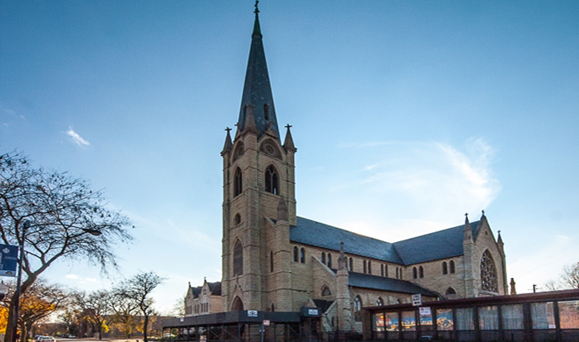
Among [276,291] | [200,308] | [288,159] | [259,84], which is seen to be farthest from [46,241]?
[200,308]

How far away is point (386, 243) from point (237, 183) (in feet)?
78.9

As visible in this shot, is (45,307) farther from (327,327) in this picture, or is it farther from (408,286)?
(408,286)

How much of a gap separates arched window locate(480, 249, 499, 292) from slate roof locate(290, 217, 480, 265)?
3.67 meters

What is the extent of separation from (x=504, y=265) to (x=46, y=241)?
53257mm

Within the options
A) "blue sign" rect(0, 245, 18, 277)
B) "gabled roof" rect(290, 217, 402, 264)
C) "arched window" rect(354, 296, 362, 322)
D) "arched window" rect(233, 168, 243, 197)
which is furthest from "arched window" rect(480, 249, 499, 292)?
"blue sign" rect(0, 245, 18, 277)

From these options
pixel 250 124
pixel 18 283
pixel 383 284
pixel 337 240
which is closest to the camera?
pixel 18 283

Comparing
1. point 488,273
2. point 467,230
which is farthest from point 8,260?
point 488,273

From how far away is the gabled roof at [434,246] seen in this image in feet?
176

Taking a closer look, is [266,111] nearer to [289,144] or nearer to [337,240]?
[289,144]

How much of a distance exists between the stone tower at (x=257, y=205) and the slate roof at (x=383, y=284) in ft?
25.3

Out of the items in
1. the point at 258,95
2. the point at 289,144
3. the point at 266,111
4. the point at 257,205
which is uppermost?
the point at 258,95

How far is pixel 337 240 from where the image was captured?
5166cm

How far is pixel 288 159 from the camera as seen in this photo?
173 ft

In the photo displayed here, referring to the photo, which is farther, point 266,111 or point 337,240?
point 266,111
